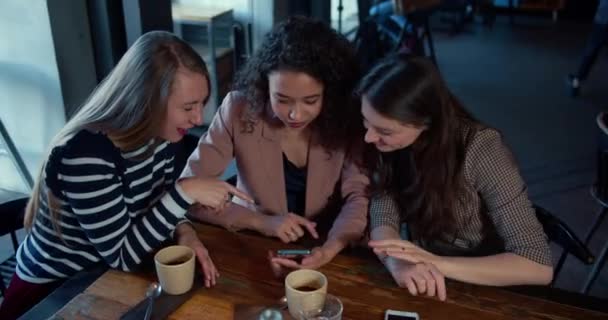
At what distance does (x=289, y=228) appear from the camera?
1.33 meters

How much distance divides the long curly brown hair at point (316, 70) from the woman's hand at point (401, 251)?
1.48 ft

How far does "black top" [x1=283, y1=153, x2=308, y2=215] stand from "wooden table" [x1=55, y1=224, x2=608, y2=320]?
0.47 m

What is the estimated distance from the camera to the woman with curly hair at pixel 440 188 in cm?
122

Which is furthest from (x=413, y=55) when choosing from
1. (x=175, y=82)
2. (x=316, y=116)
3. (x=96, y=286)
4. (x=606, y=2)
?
(x=606, y=2)

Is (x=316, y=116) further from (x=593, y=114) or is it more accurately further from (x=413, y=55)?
(x=593, y=114)

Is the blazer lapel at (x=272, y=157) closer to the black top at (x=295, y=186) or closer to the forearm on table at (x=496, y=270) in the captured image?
the black top at (x=295, y=186)

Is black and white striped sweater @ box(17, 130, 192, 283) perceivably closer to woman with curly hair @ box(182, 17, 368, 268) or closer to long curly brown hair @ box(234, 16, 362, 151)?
woman with curly hair @ box(182, 17, 368, 268)

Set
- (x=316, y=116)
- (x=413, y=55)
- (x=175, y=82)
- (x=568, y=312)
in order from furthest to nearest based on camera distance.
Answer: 1. (x=316, y=116)
2. (x=413, y=55)
3. (x=175, y=82)
4. (x=568, y=312)

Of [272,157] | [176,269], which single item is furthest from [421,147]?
[176,269]

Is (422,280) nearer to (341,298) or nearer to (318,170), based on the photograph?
(341,298)

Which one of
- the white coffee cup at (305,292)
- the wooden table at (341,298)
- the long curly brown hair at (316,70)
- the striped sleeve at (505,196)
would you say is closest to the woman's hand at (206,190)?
the wooden table at (341,298)

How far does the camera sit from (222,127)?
164 centimetres

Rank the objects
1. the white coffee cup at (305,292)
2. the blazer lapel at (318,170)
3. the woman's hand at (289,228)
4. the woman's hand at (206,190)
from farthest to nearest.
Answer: the blazer lapel at (318,170) → the woman's hand at (289,228) → the woman's hand at (206,190) → the white coffee cup at (305,292)

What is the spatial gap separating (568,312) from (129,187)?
939 millimetres
